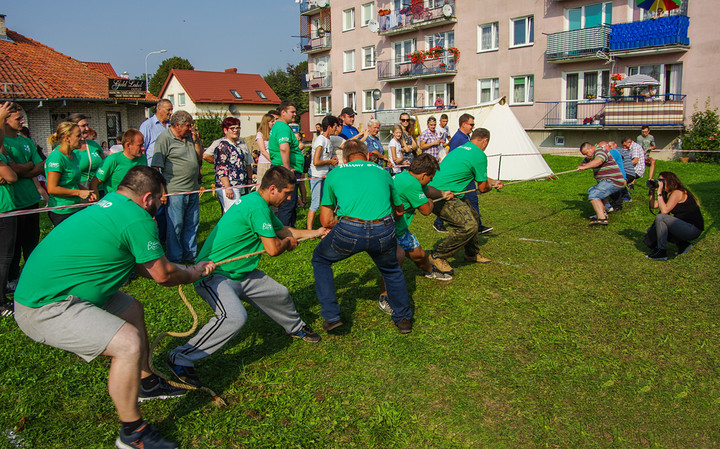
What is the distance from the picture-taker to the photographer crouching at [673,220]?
753 cm

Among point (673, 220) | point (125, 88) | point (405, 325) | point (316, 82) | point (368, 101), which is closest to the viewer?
point (405, 325)

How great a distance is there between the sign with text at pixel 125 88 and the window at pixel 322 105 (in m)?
15.5

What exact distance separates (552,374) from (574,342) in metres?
0.69

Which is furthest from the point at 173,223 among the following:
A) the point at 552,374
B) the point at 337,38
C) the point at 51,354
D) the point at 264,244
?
the point at 337,38

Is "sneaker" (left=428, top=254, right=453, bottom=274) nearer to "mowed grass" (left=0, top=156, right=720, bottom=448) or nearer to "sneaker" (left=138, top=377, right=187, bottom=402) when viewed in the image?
"mowed grass" (left=0, top=156, right=720, bottom=448)

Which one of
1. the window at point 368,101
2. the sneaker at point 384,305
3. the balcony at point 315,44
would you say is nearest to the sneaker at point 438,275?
the sneaker at point 384,305

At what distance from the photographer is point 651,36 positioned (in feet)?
73.9

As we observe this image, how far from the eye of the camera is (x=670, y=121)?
866 inches

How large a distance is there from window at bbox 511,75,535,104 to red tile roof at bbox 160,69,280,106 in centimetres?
3148

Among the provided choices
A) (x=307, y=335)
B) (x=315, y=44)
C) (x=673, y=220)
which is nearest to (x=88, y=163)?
(x=307, y=335)

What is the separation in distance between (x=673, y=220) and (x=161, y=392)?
6.88m

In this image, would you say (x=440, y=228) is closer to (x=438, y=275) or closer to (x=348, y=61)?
(x=438, y=275)

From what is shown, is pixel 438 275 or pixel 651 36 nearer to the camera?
pixel 438 275

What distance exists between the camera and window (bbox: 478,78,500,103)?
29859 millimetres
